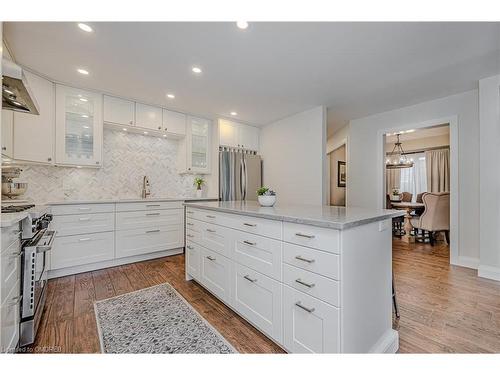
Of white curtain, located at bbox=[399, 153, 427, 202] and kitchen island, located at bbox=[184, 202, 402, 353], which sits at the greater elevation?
A: white curtain, located at bbox=[399, 153, 427, 202]

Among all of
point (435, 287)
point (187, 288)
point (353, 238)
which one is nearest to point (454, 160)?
point (435, 287)

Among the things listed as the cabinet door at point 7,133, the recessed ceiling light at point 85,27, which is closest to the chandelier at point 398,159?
the recessed ceiling light at point 85,27

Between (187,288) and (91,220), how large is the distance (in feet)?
5.25

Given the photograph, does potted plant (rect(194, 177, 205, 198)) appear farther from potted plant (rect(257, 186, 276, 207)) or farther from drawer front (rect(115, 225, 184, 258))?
potted plant (rect(257, 186, 276, 207))

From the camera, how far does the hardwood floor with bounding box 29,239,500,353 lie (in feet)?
5.14

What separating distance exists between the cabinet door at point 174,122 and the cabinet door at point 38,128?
4.72 ft

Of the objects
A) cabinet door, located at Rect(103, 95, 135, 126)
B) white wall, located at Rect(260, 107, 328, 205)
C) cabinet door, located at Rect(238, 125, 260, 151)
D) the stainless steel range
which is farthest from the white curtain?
the stainless steel range

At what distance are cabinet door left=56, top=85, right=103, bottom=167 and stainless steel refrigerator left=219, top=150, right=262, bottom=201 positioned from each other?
77.0 inches

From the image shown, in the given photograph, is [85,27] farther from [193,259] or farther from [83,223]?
[193,259]

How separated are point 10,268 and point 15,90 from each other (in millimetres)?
1222

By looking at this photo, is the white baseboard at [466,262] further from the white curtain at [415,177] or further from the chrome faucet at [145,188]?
the chrome faucet at [145,188]

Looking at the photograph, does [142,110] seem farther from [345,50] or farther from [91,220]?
[345,50]

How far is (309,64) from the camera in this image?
2432 mm

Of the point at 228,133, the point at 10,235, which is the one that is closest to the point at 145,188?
the point at 228,133
